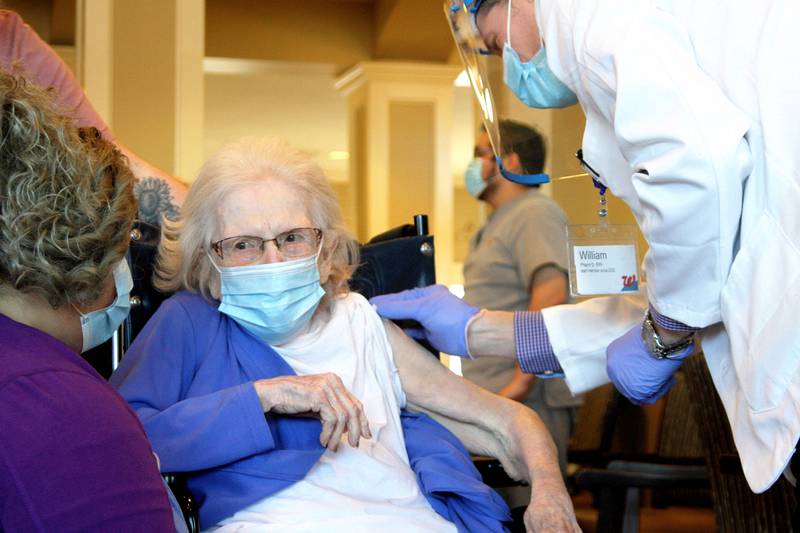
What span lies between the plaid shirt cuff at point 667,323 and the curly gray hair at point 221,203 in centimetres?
70

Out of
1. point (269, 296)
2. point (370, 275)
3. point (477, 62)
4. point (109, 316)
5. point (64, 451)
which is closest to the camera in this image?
point (64, 451)

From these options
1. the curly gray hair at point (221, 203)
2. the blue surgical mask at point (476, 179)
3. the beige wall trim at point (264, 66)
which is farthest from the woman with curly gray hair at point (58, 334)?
the beige wall trim at point (264, 66)

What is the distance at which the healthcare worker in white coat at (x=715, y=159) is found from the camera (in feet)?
4.38

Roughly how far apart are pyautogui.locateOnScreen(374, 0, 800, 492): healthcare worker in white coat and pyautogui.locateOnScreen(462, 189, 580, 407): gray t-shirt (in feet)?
4.96

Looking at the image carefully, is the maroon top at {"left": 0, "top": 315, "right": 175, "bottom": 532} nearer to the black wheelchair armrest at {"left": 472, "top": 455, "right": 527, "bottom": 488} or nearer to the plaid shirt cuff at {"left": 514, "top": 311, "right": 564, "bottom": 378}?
the black wheelchair armrest at {"left": 472, "top": 455, "right": 527, "bottom": 488}

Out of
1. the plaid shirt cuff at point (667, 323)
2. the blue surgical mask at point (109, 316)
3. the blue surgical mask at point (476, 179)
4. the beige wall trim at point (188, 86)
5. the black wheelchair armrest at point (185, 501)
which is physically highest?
the beige wall trim at point (188, 86)

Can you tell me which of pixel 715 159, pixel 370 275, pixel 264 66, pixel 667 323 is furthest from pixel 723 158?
pixel 264 66

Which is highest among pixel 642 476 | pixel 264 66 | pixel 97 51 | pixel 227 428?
pixel 264 66

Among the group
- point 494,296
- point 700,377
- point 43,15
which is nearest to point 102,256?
point 700,377

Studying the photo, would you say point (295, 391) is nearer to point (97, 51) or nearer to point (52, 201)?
point (52, 201)

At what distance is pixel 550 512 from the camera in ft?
5.65

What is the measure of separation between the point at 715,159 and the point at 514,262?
184 cm

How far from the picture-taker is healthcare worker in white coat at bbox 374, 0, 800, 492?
1.33 m

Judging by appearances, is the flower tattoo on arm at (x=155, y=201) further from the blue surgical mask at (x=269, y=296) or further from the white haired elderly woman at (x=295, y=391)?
the blue surgical mask at (x=269, y=296)
